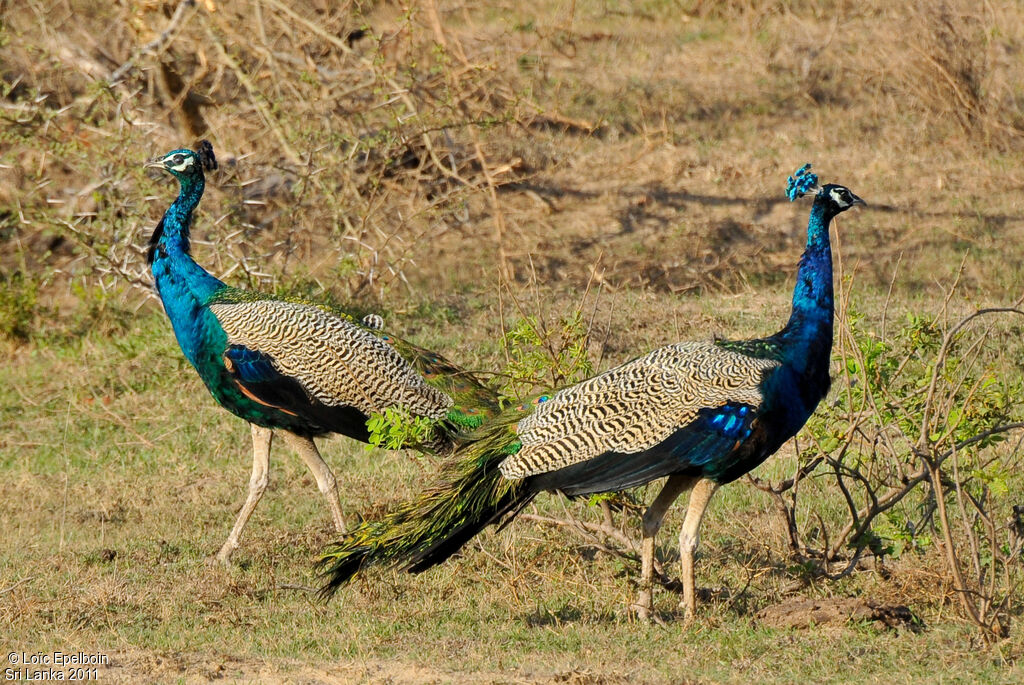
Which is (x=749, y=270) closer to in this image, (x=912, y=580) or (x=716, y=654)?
(x=912, y=580)

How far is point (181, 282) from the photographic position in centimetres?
634

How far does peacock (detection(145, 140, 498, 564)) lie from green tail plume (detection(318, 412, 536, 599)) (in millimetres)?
716

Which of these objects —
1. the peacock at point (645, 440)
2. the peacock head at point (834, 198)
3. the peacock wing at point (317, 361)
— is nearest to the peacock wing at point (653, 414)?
the peacock at point (645, 440)

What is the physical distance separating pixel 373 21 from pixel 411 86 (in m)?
4.57

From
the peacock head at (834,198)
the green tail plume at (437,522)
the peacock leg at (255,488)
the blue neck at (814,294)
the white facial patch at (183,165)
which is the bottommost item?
the peacock leg at (255,488)

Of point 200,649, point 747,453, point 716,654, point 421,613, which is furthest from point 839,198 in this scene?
point 200,649

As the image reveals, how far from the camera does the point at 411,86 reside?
9070 mm

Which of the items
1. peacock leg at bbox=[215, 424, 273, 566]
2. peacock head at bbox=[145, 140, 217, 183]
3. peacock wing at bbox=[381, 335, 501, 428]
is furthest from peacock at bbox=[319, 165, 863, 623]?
peacock head at bbox=[145, 140, 217, 183]

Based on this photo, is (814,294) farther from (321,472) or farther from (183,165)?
(183,165)

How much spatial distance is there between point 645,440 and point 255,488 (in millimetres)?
2137

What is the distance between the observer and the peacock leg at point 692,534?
5.21 meters

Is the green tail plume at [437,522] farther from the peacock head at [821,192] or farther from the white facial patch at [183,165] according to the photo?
the white facial patch at [183,165]

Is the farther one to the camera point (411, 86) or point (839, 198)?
point (411, 86)

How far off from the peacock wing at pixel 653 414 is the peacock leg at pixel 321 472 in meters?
1.40
